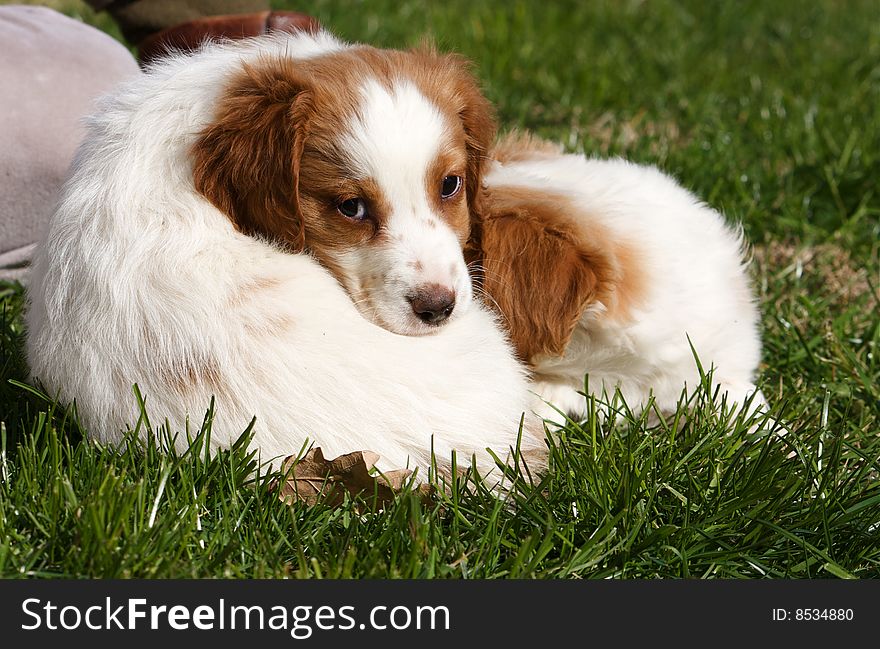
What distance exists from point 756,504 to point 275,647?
1539 mm

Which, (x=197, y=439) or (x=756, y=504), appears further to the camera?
(x=756, y=504)

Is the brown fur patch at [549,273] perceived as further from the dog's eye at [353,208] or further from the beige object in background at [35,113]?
the beige object in background at [35,113]

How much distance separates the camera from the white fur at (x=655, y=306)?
3617 mm

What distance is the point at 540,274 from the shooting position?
3.51 m

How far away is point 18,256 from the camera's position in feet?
15.3

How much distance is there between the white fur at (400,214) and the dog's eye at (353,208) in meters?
0.09

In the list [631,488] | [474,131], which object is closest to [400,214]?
[474,131]

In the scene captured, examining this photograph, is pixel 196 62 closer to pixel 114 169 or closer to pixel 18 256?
pixel 114 169

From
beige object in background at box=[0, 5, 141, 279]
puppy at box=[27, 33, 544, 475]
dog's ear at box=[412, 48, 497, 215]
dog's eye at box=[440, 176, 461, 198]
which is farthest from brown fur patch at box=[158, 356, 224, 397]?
beige object in background at box=[0, 5, 141, 279]

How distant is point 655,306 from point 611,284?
0.20 meters

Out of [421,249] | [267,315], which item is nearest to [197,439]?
[267,315]

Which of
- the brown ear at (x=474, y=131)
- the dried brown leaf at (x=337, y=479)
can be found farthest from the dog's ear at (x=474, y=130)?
the dried brown leaf at (x=337, y=479)

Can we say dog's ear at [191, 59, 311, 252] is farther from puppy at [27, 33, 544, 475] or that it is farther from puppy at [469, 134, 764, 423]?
puppy at [469, 134, 764, 423]

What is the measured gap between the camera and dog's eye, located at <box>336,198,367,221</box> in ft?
10.7
